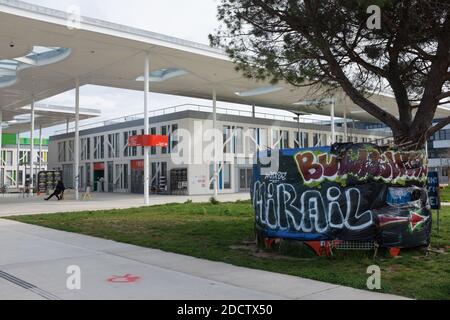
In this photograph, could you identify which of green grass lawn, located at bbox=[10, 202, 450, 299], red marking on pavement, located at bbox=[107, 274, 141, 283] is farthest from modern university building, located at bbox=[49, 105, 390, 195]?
red marking on pavement, located at bbox=[107, 274, 141, 283]

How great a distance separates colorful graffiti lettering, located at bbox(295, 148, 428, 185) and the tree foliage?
652 mm

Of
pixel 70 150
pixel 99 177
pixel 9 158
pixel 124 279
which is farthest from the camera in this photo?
pixel 9 158

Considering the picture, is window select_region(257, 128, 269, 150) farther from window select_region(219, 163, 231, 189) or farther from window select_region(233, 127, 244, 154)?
window select_region(219, 163, 231, 189)

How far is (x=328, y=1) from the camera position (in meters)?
10.2

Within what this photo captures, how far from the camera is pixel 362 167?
927 centimetres

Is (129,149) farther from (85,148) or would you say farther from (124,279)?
(124,279)

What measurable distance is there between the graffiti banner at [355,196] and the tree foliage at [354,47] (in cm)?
103

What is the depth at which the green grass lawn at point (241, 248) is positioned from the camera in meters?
Result: 7.22

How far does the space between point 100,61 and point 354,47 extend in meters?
21.2

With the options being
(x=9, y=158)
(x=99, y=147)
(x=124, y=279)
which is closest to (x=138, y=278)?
(x=124, y=279)

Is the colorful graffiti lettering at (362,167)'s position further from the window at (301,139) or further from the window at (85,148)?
the window at (85,148)

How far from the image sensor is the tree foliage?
1002 cm

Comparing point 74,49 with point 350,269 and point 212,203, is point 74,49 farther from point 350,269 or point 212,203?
point 350,269
